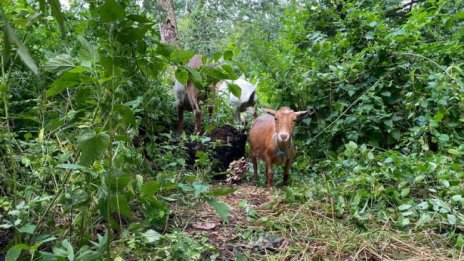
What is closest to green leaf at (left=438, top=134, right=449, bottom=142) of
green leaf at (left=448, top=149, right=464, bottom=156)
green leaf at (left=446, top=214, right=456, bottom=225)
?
green leaf at (left=448, top=149, right=464, bottom=156)

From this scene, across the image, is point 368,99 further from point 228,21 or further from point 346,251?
point 228,21

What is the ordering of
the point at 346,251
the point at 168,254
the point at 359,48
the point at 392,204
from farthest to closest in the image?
the point at 359,48 → the point at 392,204 → the point at 346,251 → the point at 168,254

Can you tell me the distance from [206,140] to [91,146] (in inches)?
88.5

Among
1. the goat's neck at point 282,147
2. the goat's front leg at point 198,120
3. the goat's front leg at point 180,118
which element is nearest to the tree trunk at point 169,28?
the goat's front leg at point 180,118

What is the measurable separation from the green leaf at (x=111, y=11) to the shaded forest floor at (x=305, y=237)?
154 cm

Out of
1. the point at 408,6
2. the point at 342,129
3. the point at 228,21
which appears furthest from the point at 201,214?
the point at 228,21

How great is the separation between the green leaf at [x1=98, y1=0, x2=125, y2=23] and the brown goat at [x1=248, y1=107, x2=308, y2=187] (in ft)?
11.1

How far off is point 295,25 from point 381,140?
2.41 meters

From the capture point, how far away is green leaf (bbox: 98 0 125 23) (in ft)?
4.83

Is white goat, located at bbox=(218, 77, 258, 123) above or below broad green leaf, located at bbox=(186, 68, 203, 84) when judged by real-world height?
below

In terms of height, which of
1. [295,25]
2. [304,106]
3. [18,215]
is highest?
[295,25]

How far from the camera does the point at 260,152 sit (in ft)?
17.2

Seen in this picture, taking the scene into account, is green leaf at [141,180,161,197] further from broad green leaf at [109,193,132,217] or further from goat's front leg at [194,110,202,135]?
goat's front leg at [194,110,202,135]

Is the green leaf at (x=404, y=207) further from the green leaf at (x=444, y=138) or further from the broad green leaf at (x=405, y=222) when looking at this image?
the green leaf at (x=444, y=138)
